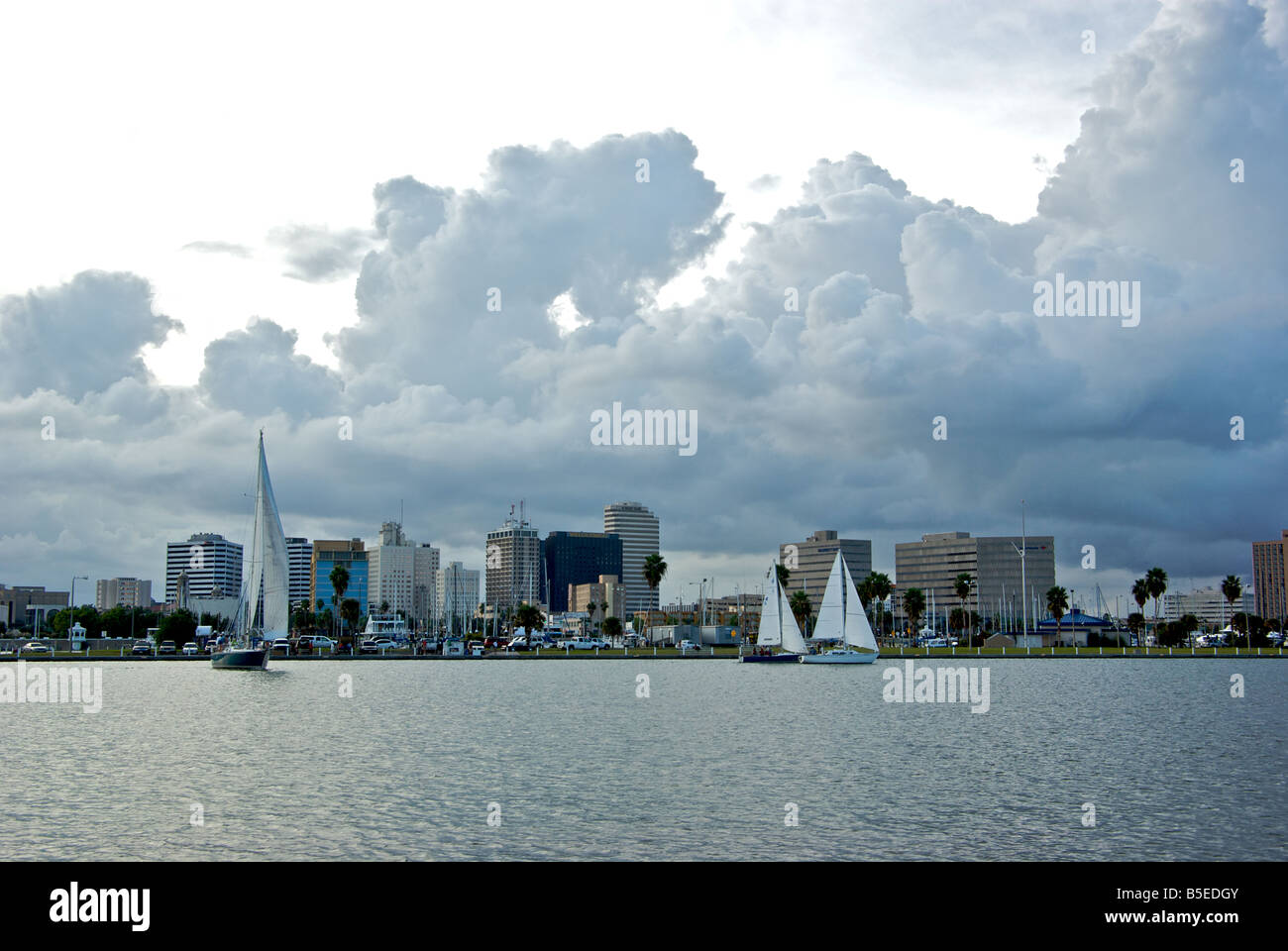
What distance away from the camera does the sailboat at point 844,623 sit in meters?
185

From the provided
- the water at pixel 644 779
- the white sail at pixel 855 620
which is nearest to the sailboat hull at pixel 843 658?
the white sail at pixel 855 620

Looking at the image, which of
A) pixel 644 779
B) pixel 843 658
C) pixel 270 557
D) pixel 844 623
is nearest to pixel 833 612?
pixel 844 623

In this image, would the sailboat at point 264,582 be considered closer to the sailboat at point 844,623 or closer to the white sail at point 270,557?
the white sail at point 270,557

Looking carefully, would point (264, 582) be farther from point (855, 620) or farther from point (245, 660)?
point (855, 620)

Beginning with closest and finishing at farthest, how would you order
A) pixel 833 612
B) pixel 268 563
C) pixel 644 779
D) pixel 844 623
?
pixel 644 779, pixel 268 563, pixel 844 623, pixel 833 612

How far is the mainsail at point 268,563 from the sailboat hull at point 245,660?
366cm

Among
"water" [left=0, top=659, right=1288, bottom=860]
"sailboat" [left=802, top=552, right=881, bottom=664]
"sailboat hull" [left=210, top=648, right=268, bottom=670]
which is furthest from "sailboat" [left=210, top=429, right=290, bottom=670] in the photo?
"sailboat" [left=802, top=552, right=881, bottom=664]

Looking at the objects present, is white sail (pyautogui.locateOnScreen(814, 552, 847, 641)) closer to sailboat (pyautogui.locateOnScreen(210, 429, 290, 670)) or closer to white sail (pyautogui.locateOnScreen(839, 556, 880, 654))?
white sail (pyautogui.locateOnScreen(839, 556, 880, 654))

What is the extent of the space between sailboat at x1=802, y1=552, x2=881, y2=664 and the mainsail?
271 ft

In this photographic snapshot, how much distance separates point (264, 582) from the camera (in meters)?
161

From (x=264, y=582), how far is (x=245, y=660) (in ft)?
42.4
